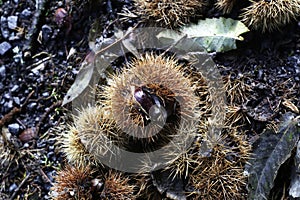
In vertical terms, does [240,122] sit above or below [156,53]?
below

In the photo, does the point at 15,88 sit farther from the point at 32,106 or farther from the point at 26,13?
the point at 26,13

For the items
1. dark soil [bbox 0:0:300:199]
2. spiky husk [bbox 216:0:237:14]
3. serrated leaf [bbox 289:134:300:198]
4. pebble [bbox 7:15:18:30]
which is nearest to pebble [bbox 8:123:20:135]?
dark soil [bbox 0:0:300:199]

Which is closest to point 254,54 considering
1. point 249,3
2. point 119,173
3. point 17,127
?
point 249,3

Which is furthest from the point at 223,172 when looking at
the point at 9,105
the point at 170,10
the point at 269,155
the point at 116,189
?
the point at 9,105

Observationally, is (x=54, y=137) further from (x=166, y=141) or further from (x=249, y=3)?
(x=249, y=3)

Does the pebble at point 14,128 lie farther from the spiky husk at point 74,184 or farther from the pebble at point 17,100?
the spiky husk at point 74,184

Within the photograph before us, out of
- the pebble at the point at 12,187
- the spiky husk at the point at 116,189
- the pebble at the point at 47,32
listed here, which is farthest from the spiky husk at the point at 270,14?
the pebble at the point at 12,187
